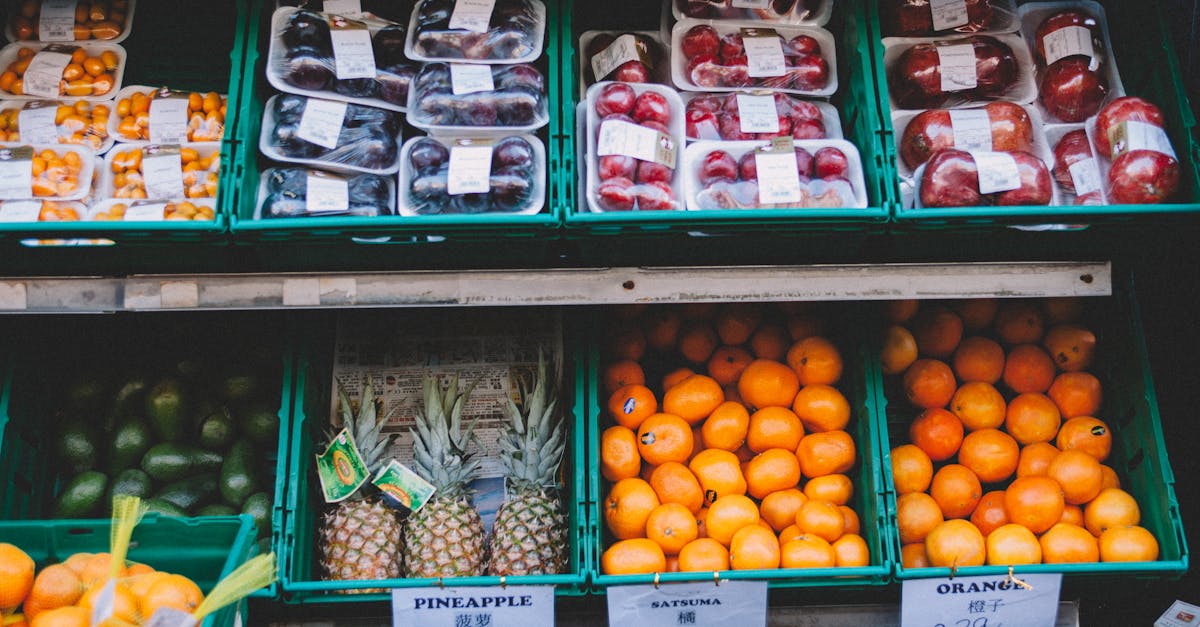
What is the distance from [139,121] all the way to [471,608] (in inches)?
67.6

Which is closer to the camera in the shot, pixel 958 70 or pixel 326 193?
pixel 326 193

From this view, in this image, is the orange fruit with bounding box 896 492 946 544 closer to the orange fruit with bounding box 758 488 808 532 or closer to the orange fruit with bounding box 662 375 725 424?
the orange fruit with bounding box 758 488 808 532

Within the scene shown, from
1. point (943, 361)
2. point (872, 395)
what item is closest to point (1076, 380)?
point (943, 361)

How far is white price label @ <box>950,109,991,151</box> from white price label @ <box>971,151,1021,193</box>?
0.59 ft

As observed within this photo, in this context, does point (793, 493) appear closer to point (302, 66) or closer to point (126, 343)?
point (302, 66)

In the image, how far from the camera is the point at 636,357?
274cm

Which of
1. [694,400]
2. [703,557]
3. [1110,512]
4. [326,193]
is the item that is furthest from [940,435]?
[326,193]

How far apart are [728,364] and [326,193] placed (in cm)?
129

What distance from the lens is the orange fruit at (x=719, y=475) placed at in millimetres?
2414

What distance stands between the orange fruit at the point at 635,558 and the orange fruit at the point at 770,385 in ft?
1.87

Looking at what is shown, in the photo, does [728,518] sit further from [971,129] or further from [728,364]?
[971,129]

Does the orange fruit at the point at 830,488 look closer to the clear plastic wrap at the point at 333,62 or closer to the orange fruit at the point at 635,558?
the orange fruit at the point at 635,558

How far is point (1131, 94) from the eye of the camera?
8.19 ft

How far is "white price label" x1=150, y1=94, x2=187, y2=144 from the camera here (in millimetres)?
2525
